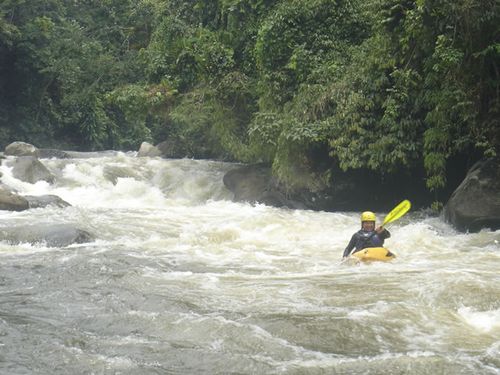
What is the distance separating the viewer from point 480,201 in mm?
9008

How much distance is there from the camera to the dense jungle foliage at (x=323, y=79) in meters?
8.75

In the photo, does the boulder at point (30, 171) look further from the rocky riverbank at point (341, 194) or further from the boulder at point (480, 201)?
the boulder at point (480, 201)

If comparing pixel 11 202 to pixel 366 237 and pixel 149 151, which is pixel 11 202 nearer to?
pixel 366 237

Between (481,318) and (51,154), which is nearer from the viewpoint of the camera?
(481,318)

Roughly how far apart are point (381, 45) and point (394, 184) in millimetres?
2533

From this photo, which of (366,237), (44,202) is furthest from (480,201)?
(44,202)

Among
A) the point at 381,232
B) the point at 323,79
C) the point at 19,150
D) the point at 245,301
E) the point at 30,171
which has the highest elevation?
the point at 323,79

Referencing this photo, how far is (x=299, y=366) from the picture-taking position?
4.16m

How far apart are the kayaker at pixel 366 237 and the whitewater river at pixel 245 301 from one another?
30 centimetres

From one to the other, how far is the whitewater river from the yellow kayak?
103 mm

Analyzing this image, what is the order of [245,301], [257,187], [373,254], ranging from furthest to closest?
[257,187] → [373,254] → [245,301]

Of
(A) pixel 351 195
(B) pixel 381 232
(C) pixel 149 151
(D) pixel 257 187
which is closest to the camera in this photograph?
(B) pixel 381 232

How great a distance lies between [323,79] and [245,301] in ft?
21.5

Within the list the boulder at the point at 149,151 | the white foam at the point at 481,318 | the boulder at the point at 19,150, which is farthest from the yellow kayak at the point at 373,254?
the boulder at the point at 149,151
